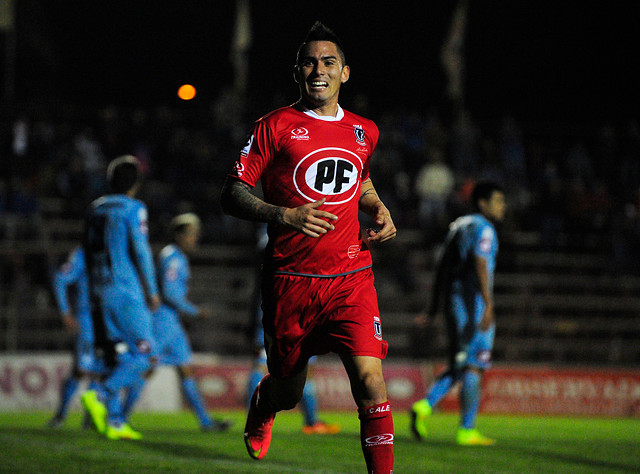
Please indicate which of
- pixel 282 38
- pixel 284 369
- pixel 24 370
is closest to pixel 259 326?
pixel 284 369

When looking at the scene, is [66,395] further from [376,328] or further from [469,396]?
[376,328]

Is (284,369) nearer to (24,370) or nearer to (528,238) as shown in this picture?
(24,370)

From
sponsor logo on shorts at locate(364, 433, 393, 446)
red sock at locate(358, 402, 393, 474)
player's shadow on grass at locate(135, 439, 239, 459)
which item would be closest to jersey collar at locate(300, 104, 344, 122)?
red sock at locate(358, 402, 393, 474)

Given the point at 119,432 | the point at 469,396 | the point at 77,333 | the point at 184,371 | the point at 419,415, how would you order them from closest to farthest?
the point at 119,432 < the point at 419,415 < the point at 469,396 < the point at 184,371 < the point at 77,333

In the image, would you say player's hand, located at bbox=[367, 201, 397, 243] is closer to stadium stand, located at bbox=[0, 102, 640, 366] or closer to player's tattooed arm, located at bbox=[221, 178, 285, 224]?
player's tattooed arm, located at bbox=[221, 178, 285, 224]

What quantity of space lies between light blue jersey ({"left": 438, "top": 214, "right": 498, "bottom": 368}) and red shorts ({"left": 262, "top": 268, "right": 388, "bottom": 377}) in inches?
162

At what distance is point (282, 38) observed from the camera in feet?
97.6

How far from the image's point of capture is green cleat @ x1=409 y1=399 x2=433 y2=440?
29.8 feet

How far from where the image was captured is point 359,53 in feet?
98.2

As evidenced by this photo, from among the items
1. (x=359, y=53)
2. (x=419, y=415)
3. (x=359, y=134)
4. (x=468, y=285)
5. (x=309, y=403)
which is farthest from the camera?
(x=359, y=53)

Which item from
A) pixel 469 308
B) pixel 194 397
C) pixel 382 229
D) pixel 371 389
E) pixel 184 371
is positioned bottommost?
pixel 194 397

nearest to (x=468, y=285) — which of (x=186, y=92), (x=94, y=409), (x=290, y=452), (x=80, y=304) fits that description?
(x=290, y=452)

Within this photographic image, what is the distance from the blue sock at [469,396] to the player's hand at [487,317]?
1.47ft

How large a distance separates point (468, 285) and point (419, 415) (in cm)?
138
